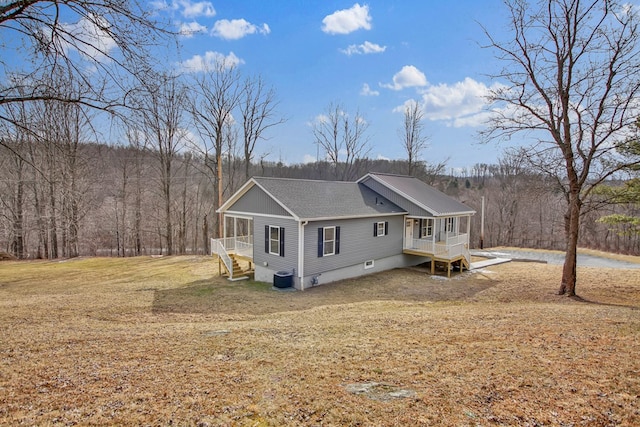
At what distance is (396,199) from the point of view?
58.7 ft

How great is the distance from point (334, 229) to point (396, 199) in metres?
5.20

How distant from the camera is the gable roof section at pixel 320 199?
1370cm

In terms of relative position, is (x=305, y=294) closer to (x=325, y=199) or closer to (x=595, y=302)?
(x=325, y=199)

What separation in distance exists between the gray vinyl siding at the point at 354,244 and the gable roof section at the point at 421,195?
135 centimetres

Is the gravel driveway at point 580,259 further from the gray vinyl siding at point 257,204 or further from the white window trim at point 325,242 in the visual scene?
the gray vinyl siding at point 257,204

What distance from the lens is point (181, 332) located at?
7.00 m

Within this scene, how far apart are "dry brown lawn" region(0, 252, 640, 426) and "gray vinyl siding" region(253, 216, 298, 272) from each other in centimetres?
295

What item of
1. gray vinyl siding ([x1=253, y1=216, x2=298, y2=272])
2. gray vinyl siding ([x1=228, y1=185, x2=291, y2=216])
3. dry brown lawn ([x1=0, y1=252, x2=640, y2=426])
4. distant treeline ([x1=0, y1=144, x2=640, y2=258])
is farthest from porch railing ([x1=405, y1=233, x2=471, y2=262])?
gray vinyl siding ([x1=228, y1=185, x2=291, y2=216])

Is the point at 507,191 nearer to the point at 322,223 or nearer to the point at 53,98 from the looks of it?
the point at 322,223

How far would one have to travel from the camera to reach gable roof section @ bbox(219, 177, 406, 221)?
45.0ft

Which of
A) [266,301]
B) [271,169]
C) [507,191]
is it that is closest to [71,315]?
[266,301]

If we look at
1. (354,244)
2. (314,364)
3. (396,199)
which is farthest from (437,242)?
(314,364)

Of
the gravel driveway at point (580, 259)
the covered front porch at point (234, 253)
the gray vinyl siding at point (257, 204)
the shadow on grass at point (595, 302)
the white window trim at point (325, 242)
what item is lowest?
the gravel driveway at point (580, 259)

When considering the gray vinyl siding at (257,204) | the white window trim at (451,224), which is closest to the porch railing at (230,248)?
the gray vinyl siding at (257,204)
